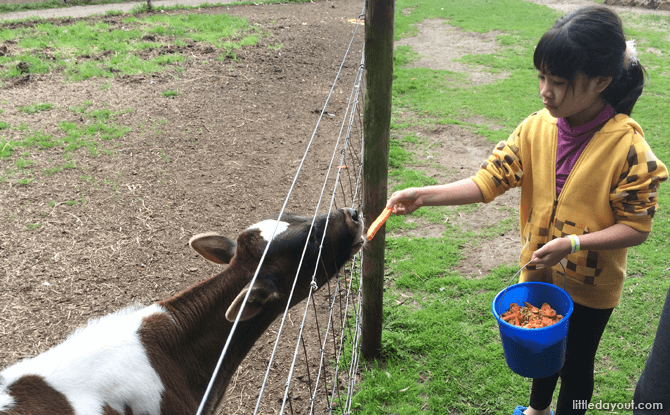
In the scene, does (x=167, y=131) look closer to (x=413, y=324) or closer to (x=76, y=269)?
(x=76, y=269)

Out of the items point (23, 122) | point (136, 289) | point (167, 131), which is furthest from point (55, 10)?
point (136, 289)

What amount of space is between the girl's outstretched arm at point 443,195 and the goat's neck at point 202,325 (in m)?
0.99

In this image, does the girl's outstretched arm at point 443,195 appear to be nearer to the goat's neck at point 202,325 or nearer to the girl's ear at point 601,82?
the girl's ear at point 601,82

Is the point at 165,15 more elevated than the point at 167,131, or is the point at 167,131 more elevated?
the point at 165,15

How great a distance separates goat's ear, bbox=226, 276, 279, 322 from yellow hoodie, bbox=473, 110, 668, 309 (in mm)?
1228

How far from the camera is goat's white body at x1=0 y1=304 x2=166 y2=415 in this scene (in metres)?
2.22

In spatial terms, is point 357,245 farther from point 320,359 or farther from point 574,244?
point 574,244

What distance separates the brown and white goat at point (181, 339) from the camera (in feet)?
7.30

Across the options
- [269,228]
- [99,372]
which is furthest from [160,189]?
[99,372]

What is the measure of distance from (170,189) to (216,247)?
11.1ft

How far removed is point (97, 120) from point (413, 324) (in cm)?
598

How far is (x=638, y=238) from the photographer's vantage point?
2068 mm

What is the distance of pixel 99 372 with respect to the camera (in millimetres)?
2293

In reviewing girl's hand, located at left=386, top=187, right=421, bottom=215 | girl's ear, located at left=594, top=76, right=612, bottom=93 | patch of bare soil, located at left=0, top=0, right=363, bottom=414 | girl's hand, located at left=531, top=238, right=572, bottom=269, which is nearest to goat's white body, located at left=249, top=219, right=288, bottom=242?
girl's hand, located at left=386, top=187, right=421, bottom=215
